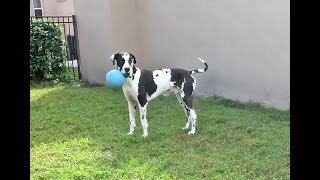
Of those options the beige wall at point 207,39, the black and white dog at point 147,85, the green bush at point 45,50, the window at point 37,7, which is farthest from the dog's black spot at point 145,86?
the window at point 37,7

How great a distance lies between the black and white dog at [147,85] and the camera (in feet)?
15.5

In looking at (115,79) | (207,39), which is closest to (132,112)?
(115,79)

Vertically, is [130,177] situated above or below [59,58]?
below

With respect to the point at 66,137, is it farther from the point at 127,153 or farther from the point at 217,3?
the point at 217,3

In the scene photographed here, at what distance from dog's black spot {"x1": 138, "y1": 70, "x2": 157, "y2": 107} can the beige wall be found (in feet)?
7.90

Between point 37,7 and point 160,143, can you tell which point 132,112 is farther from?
point 37,7

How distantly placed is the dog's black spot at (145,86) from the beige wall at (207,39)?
2408 millimetres

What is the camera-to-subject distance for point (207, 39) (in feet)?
23.7

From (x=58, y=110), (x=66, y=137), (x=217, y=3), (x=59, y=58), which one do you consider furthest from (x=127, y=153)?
(x=59, y=58)

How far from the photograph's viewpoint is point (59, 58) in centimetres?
972

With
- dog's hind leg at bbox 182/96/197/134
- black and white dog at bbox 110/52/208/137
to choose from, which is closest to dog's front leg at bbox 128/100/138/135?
black and white dog at bbox 110/52/208/137

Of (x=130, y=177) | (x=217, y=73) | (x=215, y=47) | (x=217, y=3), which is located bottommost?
(x=130, y=177)

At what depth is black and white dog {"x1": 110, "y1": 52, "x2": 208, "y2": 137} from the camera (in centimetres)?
472
